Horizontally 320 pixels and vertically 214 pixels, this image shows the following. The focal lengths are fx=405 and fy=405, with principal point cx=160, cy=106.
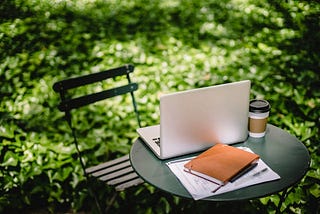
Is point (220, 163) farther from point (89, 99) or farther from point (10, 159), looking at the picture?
point (10, 159)

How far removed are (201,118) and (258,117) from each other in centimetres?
40

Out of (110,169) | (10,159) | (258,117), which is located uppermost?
(258,117)

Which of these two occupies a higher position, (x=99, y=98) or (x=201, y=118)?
(x=201, y=118)

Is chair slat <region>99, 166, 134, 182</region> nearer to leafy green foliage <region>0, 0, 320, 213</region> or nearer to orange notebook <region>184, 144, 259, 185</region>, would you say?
leafy green foliage <region>0, 0, 320, 213</region>

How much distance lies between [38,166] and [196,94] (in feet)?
6.24

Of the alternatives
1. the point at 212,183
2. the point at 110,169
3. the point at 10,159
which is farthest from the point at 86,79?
the point at 212,183

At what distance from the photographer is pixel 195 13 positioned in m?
4.82

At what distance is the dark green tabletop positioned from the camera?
1710mm

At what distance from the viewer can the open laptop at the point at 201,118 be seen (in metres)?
1.78

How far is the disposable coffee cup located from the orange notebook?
29 cm

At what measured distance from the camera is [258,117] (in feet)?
6.93

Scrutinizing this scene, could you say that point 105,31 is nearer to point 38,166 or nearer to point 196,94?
point 38,166

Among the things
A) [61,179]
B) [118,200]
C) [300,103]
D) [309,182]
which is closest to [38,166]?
[61,179]

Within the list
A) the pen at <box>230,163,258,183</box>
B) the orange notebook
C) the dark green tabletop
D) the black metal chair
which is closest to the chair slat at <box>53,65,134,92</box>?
the black metal chair
